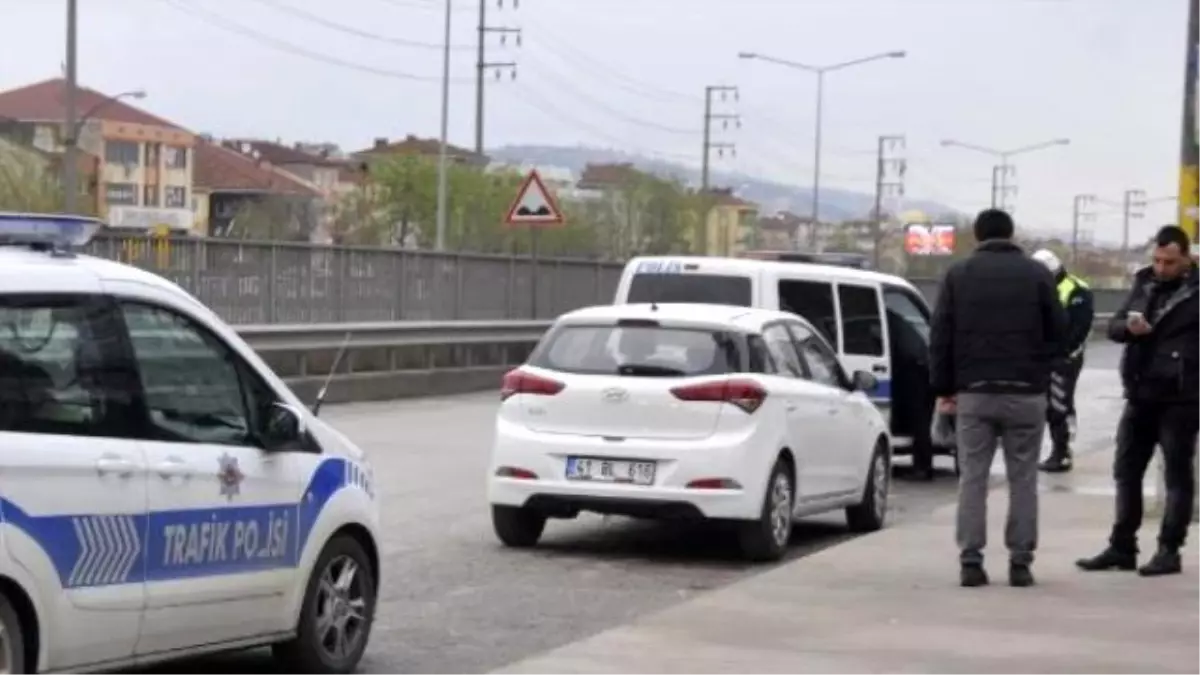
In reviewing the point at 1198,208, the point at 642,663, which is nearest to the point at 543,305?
the point at 1198,208

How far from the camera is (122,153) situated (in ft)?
383

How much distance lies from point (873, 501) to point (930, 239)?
127 metres

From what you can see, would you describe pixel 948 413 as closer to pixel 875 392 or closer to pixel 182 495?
pixel 182 495

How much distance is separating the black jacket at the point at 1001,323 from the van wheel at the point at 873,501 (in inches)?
151

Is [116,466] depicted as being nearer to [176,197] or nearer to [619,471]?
[619,471]

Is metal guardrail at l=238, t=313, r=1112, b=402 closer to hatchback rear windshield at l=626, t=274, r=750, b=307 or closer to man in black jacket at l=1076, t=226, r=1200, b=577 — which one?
hatchback rear windshield at l=626, t=274, r=750, b=307

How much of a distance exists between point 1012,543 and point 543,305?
25978mm

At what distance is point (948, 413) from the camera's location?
11.1 meters

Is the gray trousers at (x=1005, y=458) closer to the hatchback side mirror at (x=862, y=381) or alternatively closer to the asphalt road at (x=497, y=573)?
the asphalt road at (x=497, y=573)

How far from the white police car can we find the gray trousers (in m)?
3.44

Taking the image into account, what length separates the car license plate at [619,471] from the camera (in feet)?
40.2

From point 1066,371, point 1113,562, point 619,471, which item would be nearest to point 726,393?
point 619,471

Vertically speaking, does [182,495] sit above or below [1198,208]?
below

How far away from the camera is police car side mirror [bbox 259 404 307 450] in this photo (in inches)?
314
